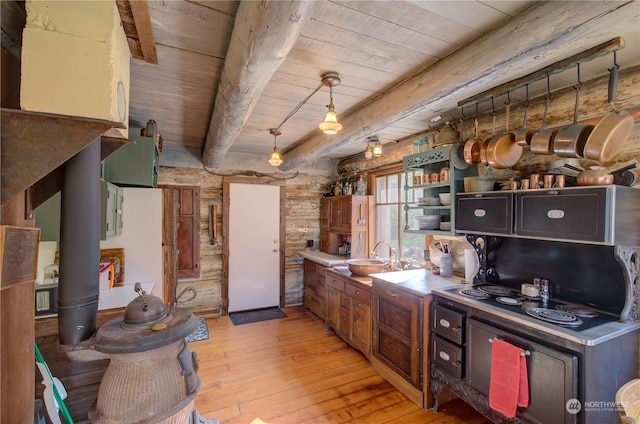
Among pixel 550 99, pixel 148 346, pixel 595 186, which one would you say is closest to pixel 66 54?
pixel 148 346

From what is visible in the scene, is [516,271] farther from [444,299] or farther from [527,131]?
[527,131]

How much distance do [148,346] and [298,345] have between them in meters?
2.38

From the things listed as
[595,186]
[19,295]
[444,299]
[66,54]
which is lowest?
[444,299]

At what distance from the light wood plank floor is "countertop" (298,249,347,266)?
88 cm

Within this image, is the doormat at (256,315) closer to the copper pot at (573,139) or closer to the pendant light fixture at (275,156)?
the pendant light fixture at (275,156)

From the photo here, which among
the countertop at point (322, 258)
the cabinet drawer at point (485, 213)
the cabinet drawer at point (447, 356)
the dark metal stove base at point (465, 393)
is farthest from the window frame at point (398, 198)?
the dark metal stove base at point (465, 393)

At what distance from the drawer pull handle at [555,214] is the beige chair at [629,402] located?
35.8 inches

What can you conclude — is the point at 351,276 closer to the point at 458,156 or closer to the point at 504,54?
the point at 458,156

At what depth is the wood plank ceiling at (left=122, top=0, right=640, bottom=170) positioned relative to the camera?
1.21 m

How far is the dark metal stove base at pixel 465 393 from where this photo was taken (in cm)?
185

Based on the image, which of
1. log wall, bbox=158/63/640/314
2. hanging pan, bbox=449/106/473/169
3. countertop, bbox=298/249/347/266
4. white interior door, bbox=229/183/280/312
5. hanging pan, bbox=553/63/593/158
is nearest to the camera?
hanging pan, bbox=553/63/593/158

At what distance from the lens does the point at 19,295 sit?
1002 mm

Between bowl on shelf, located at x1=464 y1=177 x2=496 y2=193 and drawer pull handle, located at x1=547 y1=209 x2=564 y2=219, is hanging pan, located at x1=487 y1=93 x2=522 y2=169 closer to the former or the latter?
bowl on shelf, located at x1=464 y1=177 x2=496 y2=193

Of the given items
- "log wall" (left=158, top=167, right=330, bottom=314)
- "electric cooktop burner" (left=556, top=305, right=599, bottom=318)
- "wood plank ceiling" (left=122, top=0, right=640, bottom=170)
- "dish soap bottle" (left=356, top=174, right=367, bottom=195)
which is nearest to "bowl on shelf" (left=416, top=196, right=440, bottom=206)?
"wood plank ceiling" (left=122, top=0, right=640, bottom=170)
